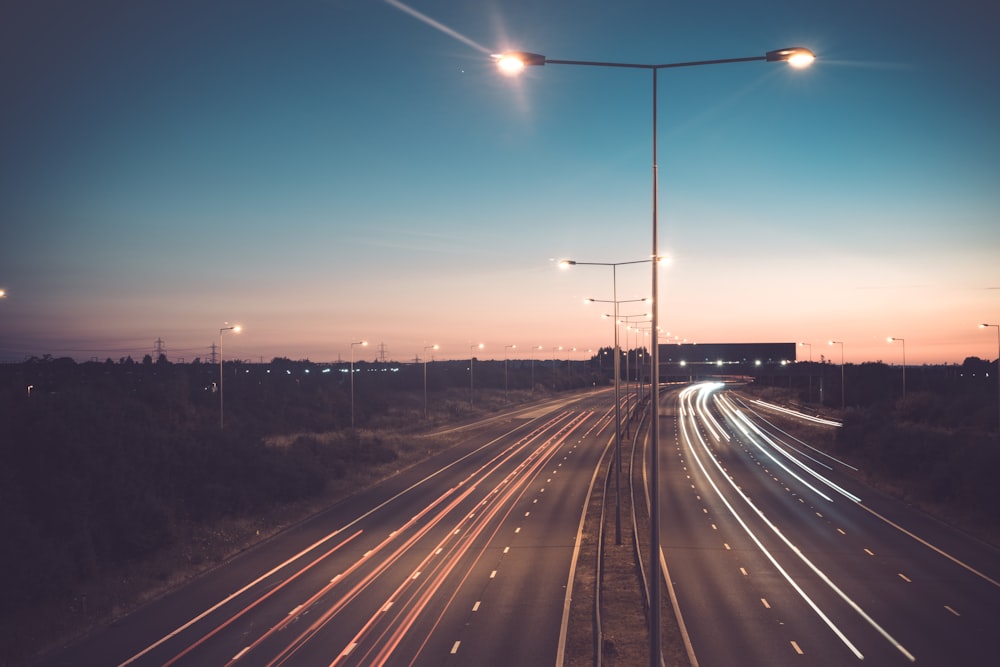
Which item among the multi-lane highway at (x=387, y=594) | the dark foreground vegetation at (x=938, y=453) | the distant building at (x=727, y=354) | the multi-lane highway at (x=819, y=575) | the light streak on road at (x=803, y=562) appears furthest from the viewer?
the distant building at (x=727, y=354)

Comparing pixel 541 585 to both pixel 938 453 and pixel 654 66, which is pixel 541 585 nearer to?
pixel 654 66

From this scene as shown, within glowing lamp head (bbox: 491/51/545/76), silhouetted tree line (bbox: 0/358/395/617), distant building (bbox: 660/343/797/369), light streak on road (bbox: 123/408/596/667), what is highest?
glowing lamp head (bbox: 491/51/545/76)

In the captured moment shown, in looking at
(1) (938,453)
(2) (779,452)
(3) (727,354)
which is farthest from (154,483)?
(3) (727,354)

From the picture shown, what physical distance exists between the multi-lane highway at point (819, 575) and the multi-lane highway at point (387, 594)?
5363mm

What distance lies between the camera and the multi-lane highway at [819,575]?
838 inches

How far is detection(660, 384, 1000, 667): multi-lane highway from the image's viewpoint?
21.3m

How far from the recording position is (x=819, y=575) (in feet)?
95.7

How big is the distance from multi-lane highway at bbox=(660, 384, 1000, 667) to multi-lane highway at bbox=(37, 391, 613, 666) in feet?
17.6

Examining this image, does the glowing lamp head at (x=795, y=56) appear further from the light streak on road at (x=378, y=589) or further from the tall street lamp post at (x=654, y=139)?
the light streak on road at (x=378, y=589)

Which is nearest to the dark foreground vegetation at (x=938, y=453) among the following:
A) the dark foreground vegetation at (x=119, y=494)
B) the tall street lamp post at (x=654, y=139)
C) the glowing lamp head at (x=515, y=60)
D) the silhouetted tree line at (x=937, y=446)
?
the silhouetted tree line at (x=937, y=446)

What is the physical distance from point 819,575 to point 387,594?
17046mm

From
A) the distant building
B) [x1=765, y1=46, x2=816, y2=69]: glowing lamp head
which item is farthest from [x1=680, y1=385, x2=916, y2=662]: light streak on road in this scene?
the distant building

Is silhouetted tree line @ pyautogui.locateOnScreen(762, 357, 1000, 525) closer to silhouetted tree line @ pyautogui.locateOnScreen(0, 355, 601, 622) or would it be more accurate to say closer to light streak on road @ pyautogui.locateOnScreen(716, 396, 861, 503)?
light streak on road @ pyautogui.locateOnScreen(716, 396, 861, 503)

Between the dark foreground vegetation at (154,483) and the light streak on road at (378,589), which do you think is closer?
the light streak on road at (378,589)
